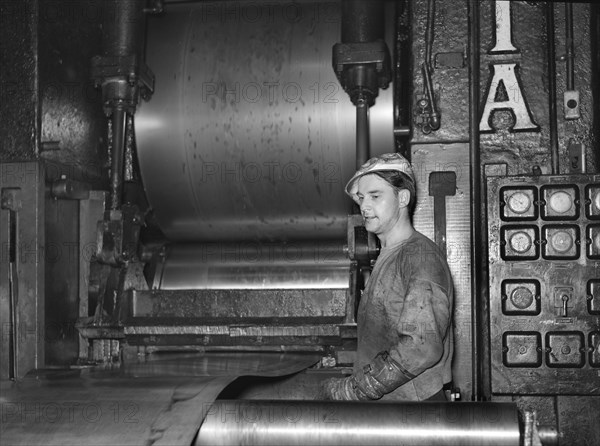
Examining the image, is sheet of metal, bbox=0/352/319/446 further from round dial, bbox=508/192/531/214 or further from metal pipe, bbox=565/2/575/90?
metal pipe, bbox=565/2/575/90

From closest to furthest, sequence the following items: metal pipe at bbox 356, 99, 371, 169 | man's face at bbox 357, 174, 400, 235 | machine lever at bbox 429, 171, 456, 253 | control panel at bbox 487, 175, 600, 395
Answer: man's face at bbox 357, 174, 400, 235
control panel at bbox 487, 175, 600, 395
machine lever at bbox 429, 171, 456, 253
metal pipe at bbox 356, 99, 371, 169

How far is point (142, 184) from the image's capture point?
308 cm

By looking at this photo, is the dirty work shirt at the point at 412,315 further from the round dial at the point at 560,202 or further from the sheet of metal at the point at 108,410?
the round dial at the point at 560,202

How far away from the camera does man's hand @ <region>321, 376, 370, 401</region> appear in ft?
6.39

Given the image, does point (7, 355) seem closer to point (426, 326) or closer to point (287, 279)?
point (287, 279)

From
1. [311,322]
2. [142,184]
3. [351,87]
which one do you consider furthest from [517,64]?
[142,184]

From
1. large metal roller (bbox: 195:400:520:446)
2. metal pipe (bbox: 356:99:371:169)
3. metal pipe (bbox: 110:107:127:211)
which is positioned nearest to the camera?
large metal roller (bbox: 195:400:520:446)

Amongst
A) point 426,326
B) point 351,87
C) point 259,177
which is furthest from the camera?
point 259,177

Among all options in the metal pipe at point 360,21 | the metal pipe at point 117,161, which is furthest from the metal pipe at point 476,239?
the metal pipe at point 117,161

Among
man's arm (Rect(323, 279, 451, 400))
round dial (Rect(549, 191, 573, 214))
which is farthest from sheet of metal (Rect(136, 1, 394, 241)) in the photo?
man's arm (Rect(323, 279, 451, 400))

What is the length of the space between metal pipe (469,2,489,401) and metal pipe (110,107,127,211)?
4.03 feet

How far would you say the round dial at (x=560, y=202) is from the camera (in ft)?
8.12

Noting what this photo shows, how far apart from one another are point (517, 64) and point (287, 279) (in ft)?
3.56

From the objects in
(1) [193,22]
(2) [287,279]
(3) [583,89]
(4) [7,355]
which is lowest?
(4) [7,355]
